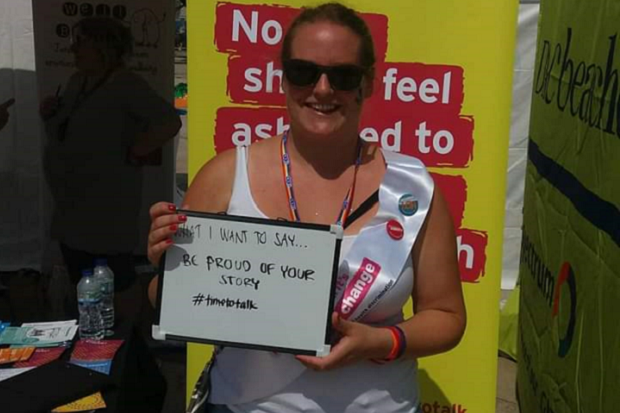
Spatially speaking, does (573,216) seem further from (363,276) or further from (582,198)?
(363,276)

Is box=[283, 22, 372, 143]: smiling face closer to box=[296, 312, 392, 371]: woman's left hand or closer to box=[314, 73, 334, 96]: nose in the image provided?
box=[314, 73, 334, 96]: nose

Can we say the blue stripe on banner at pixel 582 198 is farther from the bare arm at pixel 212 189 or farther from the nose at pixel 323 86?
the bare arm at pixel 212 189

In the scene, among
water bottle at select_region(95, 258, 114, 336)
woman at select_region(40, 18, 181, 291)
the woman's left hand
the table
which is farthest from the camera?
woman at select_region(40, 18, 181, 291)

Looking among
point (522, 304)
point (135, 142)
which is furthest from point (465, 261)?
point (135, 142)

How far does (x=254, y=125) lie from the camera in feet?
8.32

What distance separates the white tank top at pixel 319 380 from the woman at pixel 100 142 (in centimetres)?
234

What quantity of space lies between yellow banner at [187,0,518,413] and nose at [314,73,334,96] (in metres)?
0.91

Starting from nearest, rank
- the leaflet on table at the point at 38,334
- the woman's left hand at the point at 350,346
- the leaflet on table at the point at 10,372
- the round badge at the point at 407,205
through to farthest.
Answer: the woman's left hand at the point at 350,346 < the round badge at the point at 407,205 < the leaflet on table at the point at 10,372 < the leaflet on table at the point at 38,334

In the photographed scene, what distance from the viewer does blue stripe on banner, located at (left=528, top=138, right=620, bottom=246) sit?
170cm

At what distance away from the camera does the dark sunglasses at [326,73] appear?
1.52 m

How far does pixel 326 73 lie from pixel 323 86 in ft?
0.09

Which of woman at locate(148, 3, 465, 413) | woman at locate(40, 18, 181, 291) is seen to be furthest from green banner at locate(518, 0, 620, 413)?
woman at locate(40, 18, 181, 291)

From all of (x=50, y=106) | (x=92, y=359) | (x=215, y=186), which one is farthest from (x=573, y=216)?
(x=50, y=106)

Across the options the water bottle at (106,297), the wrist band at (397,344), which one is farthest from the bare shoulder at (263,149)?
the water bottle at (106,297)
